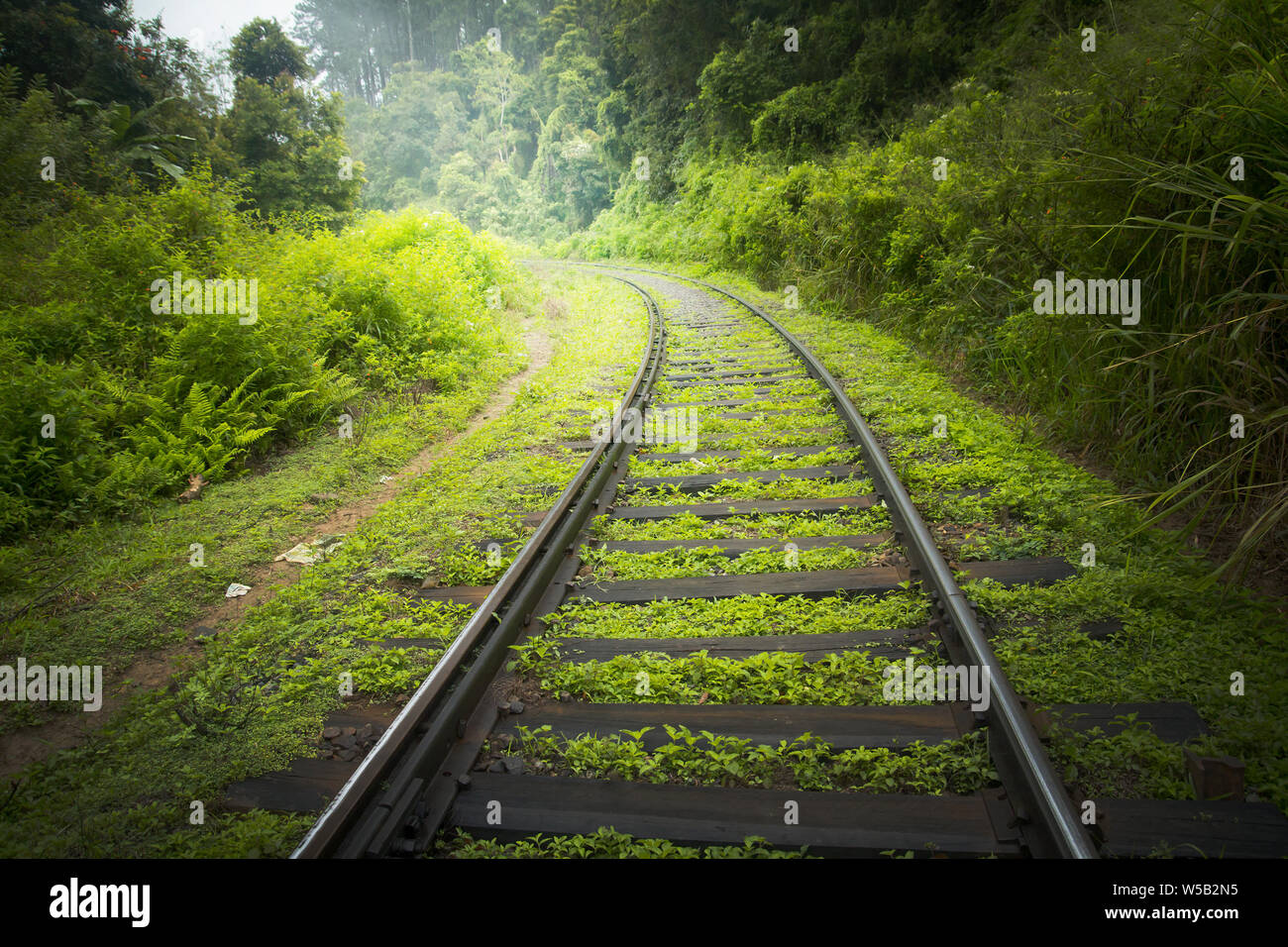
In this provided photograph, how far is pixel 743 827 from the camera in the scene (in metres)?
1.98

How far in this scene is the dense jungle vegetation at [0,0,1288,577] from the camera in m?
3.40

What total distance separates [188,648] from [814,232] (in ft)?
41.6

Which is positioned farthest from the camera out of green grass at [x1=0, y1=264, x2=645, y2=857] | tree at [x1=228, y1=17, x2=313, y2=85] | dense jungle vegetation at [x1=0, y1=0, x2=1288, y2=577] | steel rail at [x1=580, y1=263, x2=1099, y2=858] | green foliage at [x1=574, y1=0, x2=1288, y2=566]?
tree at [x1=228, y1=17, x2=313, y2=85]

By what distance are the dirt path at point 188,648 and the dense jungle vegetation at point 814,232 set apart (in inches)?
53.7

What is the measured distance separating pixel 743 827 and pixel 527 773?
0.77 m

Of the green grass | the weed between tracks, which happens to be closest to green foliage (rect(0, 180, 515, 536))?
the green grass

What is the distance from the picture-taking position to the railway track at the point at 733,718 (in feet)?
6.28

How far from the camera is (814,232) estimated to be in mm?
12961

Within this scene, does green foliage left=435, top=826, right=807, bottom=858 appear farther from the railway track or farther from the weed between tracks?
the weed between tracks

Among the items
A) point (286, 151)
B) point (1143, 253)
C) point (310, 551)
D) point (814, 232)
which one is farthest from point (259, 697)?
point (286, 151)

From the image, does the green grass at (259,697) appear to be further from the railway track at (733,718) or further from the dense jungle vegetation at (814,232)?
the dense jungle vegetation at (814,232)

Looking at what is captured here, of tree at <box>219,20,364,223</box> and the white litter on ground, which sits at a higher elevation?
tree at <box>219,20,364,223</box>

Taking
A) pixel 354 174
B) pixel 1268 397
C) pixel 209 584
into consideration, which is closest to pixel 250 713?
pixel 209 584

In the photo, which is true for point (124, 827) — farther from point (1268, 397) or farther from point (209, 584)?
point (1268, 397)
